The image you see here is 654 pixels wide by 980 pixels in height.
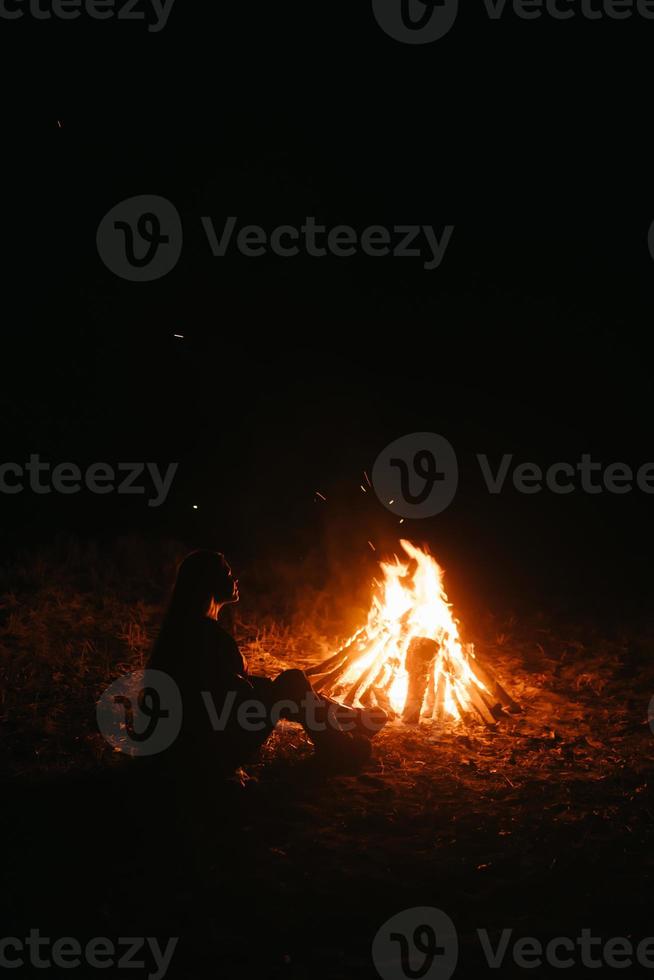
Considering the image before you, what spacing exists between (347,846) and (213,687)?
3.78 ft

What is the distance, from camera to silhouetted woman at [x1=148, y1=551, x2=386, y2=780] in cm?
541

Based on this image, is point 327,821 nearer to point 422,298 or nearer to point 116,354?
point 116,354

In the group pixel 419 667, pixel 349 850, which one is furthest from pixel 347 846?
pixel 419 667

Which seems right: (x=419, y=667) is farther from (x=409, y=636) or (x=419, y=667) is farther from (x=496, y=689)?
(x=496, y=689)

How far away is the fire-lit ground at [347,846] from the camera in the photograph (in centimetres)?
440

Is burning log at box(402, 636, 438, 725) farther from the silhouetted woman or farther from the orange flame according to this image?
the silhouetted woman

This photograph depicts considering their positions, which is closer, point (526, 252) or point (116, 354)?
point (116, 354)

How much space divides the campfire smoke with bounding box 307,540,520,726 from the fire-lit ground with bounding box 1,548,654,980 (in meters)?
0.26

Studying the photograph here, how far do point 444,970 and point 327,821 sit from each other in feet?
4.24

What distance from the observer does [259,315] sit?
15.4m

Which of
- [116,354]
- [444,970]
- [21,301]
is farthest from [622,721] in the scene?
[21,301]

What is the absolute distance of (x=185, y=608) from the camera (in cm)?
560

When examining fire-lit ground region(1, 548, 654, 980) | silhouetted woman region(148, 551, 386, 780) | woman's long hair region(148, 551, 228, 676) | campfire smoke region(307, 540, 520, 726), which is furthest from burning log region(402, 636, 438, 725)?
woman's long hair region(148, 551, 228, 676)

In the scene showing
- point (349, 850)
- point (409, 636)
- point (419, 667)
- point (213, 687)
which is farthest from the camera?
point (409, 636)
